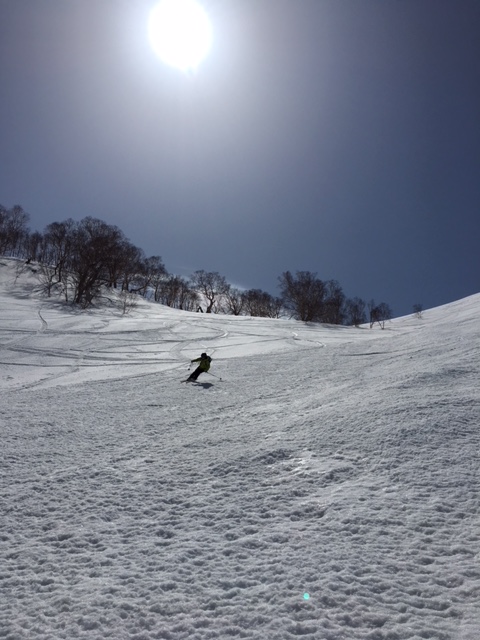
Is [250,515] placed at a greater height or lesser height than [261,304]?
lesser

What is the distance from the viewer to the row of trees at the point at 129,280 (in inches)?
1840

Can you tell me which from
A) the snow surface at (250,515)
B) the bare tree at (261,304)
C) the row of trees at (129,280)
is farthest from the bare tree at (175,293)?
the snow surface at (250,515)

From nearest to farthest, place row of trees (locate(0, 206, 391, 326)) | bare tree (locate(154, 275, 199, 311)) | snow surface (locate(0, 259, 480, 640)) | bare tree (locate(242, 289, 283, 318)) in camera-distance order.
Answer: snow surface (locate(0, 259, 480, 640)) < row of trees (locate(0, 206, 391, 326)) < bare tree (locate(242, 289, 283, 318)) < bare tree (locate(154, 275, 199, 311))

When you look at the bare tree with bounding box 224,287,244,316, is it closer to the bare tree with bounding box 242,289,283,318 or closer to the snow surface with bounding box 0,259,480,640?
the bare tree with bounding box 242,289,283,318

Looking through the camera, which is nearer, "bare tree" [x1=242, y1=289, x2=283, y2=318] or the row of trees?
the row of trees

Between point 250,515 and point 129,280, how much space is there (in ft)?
228

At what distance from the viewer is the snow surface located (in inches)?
106

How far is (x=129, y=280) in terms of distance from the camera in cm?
6981

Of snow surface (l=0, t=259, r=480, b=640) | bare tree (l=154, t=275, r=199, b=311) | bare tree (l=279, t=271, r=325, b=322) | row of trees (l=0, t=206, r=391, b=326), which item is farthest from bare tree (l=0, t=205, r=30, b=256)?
snow surface (l=0, t=259, r=480, b=640)

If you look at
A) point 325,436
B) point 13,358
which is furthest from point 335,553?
point 13,358

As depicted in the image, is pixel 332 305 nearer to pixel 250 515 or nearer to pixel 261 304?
pixel 261 304

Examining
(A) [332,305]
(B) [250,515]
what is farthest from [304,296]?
(B) [250,515]

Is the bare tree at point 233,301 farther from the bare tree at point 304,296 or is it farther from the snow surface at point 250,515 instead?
the snow surface at point 250,515

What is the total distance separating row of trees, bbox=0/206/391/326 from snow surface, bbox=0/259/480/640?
36.4 m
